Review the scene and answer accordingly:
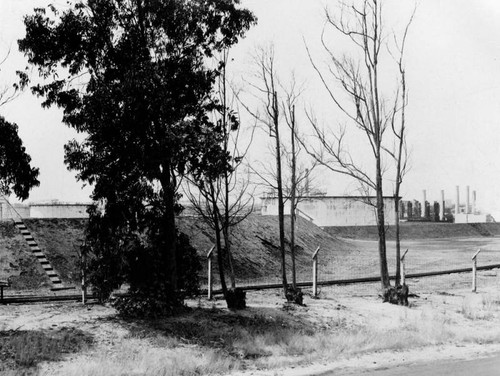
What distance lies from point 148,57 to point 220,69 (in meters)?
2.26

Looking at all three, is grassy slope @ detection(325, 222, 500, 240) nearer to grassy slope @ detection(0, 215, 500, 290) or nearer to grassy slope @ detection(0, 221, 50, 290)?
grassy slope @ detection(0, 215, 500, 290)

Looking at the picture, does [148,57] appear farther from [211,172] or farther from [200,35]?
[211,172]

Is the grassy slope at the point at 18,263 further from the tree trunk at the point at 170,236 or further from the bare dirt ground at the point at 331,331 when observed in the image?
the tree trunk at the point at 170,236

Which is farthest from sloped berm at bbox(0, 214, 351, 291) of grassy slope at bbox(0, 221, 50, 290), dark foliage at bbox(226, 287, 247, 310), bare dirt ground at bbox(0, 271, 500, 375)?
dark foliage at bbox(226, 287, 247, 310)

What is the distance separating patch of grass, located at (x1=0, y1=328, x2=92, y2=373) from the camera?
10.5m

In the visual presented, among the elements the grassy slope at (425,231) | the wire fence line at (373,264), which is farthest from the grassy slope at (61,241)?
the grassy slope at (425,231)

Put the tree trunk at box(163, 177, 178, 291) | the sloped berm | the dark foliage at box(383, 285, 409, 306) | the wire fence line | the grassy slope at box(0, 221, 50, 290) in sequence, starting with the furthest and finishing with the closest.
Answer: the wire fence line → the sloped berm → the grassy slope at box(0, 221, 50, 290) → the dark foliage at box(383, 285, 409, 306) → the tree trunk at box(163, 177, 178, 291)

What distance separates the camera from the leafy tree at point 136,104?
43.5 feet

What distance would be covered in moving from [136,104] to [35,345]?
17.7 ft

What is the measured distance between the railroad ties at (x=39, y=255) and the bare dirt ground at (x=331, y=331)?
21.8 ft

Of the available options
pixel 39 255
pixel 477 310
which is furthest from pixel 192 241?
pixel 477 310

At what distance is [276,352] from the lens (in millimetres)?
12578

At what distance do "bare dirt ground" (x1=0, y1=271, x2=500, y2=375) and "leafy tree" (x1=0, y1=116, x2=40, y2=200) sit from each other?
2.90m

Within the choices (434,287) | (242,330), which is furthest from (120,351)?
(434,287)
